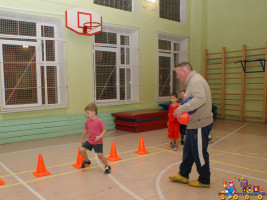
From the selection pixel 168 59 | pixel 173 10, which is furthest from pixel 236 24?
pixel 168 59

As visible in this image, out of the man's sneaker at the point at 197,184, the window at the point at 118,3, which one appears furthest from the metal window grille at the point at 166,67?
the man's sneaker at the point at 197,184

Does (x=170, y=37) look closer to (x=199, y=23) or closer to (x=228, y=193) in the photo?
(x=199, y=23)

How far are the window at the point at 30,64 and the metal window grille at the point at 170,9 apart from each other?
4362 millimetres

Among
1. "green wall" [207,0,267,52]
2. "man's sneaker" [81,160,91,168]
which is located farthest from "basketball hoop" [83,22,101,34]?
"green wall" [207,0,267,52]

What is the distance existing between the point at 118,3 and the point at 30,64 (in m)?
3.64

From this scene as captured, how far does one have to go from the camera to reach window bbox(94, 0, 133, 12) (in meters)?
8.02

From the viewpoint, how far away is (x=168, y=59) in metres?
10.1

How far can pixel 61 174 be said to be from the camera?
4004 millimetres

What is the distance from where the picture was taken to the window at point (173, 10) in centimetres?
977

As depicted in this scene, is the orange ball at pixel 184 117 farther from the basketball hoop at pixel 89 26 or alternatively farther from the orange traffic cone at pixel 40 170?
the basketball hoop at pixel 89 26

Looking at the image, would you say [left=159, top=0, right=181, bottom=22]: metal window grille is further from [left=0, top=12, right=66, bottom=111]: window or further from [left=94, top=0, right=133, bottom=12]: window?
[left=0, top=12, right=66, bottom=111]: window

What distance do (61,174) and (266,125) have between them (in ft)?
23.7

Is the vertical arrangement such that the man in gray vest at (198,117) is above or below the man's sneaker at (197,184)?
Result: above

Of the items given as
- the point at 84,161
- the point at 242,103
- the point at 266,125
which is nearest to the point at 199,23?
the point at 242,103
